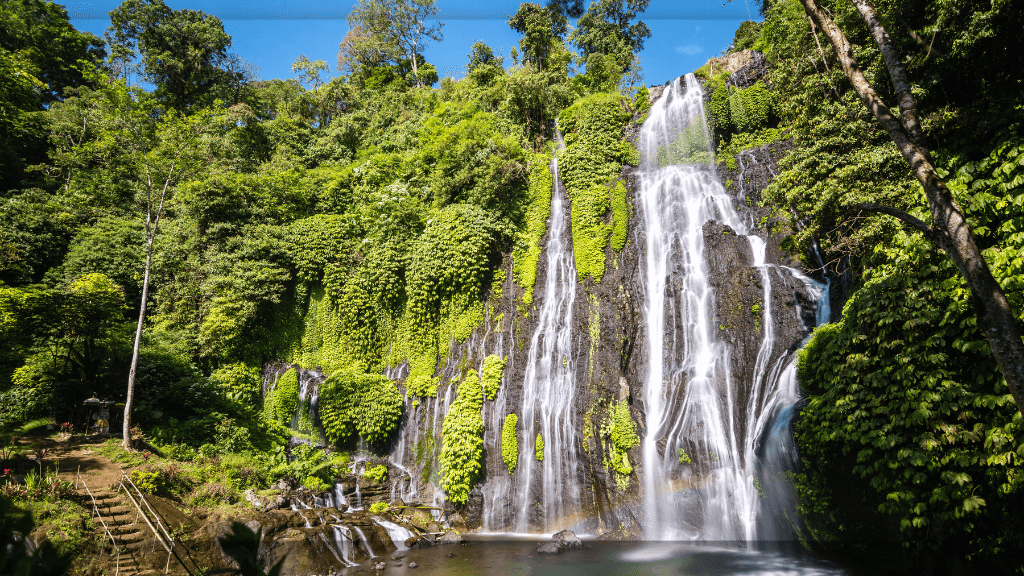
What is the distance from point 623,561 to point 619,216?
32.6 ft

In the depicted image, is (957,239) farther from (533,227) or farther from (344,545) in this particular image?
(533,227)

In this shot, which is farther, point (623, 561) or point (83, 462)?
point (83, 462)

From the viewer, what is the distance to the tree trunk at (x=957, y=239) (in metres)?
4.09

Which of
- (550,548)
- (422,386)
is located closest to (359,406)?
(422,386)

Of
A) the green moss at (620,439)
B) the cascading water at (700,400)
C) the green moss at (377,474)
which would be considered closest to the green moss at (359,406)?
the green moss at (377,474)

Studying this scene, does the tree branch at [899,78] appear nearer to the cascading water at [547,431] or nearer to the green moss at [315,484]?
the cascading water at [547,431]

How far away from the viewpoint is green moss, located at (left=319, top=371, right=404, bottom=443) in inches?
556

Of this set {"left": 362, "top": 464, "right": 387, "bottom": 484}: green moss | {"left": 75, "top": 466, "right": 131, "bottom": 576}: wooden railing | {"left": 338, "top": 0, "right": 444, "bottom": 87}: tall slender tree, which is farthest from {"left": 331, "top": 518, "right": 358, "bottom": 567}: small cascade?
{"left": 338, "top": 0, "right": 444, "bottom": 87}: tall slender tree

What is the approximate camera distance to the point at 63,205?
1825cm

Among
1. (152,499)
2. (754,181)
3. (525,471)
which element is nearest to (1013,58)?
(754,181)

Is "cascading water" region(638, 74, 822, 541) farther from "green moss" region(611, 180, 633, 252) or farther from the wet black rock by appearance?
the wet black rock

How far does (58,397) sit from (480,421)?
11543mm

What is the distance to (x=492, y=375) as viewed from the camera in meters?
13.3

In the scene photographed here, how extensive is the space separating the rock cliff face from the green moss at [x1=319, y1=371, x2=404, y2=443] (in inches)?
24.9
